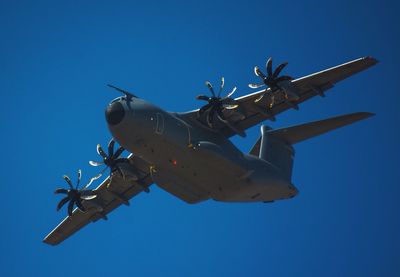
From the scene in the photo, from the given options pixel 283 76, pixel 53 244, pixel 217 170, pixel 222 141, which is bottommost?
pixel 53 244

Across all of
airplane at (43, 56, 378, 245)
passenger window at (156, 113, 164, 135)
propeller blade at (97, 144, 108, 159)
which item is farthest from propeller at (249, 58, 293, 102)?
propeller blade at (97, 144, 108, 159)

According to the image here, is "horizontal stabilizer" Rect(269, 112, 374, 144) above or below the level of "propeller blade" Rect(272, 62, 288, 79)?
below

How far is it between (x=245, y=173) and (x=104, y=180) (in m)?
7.18

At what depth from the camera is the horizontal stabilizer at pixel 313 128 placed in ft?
74.7

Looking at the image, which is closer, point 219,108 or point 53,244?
point 219,108

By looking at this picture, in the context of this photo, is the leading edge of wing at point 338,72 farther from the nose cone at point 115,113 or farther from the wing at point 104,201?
the wing at point 104,201

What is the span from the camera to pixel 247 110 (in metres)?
23.3

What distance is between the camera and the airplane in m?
21.4

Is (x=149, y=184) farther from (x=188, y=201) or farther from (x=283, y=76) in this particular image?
(x=283, y=76)

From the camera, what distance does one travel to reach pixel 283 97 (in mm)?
22797

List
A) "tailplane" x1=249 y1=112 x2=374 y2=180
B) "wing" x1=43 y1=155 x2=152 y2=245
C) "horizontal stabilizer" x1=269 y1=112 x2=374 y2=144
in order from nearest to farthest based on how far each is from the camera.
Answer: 1. "horizontal stabilizer" x1=269 y1=112 x2=374 y2=144
2. "tailplane" x1=249 y1=112 x2=374 y2=180
3. "wing" x1=43 y1=155 x2=152 y2=245

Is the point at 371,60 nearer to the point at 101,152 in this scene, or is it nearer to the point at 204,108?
the point at 204,108

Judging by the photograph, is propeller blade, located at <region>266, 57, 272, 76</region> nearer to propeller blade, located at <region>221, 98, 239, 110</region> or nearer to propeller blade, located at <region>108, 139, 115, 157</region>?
propeller blade, located at <region>221, 98, 239, 110</region>

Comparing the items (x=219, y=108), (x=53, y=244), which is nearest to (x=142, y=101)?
(x=219, y=108)
